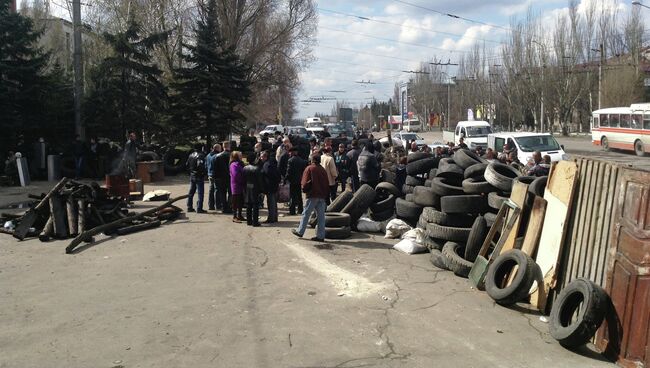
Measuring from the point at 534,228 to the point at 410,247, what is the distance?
3.02m

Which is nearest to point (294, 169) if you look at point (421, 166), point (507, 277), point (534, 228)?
point (421, 166)

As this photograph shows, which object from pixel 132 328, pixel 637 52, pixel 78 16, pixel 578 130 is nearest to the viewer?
pixel 132 328

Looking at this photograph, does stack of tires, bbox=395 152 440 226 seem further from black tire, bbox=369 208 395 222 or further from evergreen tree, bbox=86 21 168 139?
evergreen tree, bbox=86 21 168 139

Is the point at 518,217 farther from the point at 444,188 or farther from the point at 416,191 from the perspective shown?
the point at 416,191

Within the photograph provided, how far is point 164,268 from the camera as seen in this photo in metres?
8.91

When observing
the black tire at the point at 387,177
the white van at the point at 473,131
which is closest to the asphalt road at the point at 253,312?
the black tire at the point at 387,177

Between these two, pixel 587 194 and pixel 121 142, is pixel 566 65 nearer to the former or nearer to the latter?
pixel 121 142

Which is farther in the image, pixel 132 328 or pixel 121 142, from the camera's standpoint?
pixel 121 142

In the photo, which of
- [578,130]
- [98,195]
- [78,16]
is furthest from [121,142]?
[578,130]

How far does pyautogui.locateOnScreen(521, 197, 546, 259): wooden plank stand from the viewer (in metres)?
7.34

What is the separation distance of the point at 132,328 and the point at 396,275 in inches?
159

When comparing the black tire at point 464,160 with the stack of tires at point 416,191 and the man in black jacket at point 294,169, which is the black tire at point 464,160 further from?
the man in black jacket at point 294,169

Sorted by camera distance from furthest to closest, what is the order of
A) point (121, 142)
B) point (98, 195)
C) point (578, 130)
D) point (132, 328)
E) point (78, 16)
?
point (578, 130)
point (121, 142)
point (78, 16)
point (98, 195)
point (132, 328)

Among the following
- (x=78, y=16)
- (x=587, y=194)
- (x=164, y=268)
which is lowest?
(x=164, y=268)
